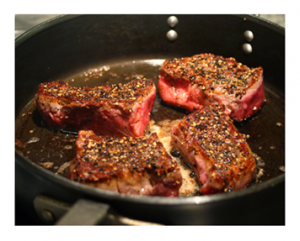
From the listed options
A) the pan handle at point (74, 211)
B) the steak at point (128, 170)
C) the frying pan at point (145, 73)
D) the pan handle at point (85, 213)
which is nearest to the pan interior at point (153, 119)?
the frying pan at point (145, 73)

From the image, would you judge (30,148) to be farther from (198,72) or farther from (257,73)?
(257,73)

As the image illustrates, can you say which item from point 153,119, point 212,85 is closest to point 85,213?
point 153,119

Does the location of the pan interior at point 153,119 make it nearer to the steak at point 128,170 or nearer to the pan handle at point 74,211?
the steak at point 128,170

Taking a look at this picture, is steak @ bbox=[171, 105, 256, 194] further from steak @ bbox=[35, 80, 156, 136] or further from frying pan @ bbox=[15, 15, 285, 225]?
steak @ bbox=[35, 80, 156, 136]

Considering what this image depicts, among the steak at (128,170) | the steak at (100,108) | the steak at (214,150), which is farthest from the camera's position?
the steak at (100,108)

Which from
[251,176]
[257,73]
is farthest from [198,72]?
[251,176]

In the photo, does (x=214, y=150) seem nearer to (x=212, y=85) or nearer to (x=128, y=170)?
(x=128, y=170)
